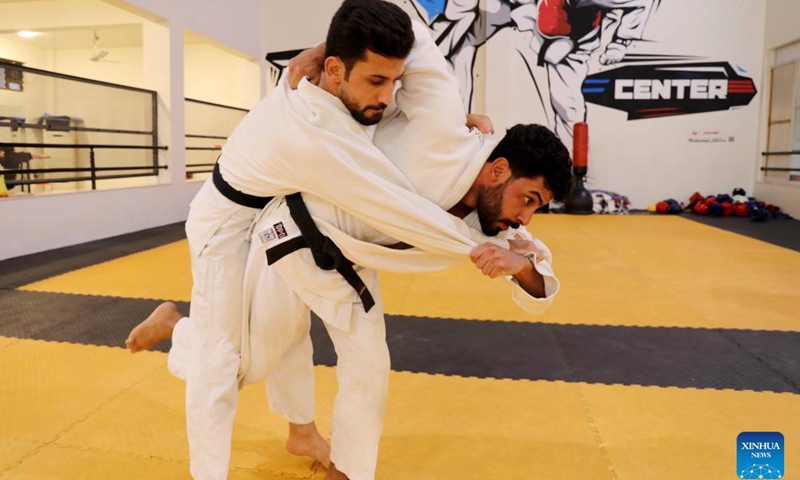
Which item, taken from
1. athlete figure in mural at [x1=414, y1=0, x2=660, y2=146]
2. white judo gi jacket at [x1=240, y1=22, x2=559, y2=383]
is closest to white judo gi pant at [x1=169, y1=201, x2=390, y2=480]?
white judo gi jacket at [x1=240, y1=22, x2=559, y2=383]

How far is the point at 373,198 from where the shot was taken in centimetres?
146

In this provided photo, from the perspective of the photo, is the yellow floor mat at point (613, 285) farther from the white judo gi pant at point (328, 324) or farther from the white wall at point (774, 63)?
the white wall at point (774, 63)

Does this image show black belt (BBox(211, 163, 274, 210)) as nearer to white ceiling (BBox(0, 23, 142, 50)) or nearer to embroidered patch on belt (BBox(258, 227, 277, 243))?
embroidered patch on belt (BBox(258, 227, 277, 243))

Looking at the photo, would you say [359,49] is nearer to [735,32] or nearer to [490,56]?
[490,56]

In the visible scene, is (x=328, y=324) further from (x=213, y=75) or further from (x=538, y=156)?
(x=213, y=75)

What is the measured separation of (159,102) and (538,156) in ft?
23.2

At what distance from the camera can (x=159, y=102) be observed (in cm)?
752

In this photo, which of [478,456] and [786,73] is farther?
[786,73]

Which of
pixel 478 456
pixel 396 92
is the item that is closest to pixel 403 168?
pixel 396 92

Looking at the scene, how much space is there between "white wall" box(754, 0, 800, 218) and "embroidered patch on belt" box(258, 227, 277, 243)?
29.9 feet

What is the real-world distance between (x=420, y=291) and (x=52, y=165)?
4080 millimetres

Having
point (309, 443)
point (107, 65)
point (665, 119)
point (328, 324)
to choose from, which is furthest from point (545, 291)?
point (107, 65)

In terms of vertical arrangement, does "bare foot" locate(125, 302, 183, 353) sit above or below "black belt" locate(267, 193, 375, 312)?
below

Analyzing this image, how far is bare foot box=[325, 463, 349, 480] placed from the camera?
1678 mm
